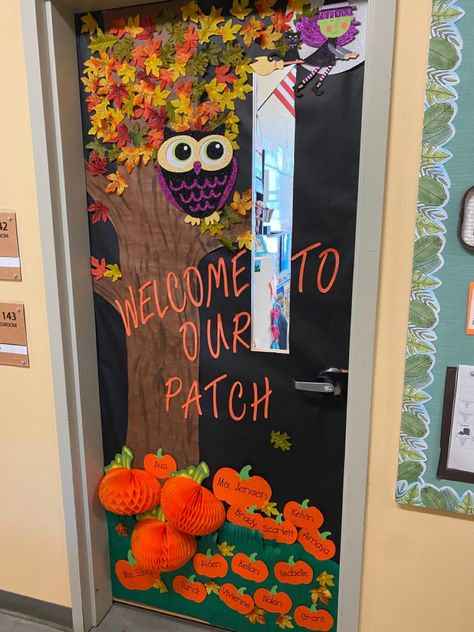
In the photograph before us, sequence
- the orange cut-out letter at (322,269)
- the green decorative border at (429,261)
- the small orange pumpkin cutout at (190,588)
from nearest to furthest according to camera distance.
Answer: the green decorative border at (429,261) < the orange cut-out letter at (322,269) < the small orange pumpkin cutout at (190,588)

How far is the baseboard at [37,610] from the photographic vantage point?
166 centimetres

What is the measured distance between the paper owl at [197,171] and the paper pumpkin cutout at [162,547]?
1048 millimetres

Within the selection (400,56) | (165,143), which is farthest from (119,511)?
(400,56)

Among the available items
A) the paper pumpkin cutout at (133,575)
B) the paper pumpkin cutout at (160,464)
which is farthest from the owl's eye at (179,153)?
the paper pumpkin cutout at (133,575)

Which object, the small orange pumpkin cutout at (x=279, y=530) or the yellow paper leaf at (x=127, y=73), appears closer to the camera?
the yellow paper leaf at (x=127, y=73)

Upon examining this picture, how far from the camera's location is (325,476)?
1.39 m

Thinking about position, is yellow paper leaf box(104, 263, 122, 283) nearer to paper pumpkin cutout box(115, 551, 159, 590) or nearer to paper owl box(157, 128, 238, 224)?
paper owl box(157, 128, 238, 224)

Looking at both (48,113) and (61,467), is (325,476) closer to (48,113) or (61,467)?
(61,467)

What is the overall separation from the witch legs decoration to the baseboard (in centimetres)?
191

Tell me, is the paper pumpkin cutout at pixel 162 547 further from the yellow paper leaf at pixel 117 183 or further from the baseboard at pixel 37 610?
the yellow paper leaf at pixel 117 183

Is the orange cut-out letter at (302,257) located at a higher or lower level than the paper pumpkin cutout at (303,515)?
higher

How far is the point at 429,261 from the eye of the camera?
1.09 metres

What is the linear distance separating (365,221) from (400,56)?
38 centimetres

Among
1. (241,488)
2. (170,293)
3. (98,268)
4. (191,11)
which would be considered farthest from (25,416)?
(191,11)
